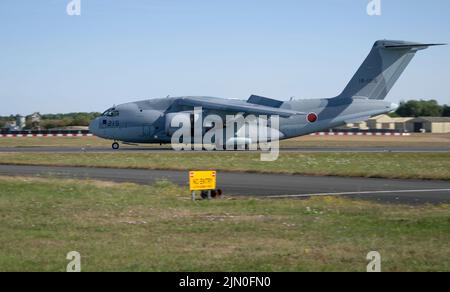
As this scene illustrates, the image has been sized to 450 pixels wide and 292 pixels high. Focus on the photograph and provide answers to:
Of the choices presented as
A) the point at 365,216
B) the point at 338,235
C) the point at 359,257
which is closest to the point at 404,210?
the point at 365,216

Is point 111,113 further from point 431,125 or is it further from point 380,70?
point 431,125

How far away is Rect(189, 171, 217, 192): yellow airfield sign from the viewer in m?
19.1

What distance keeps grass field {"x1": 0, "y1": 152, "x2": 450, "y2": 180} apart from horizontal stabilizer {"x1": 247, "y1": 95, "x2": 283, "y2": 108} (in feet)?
24.0

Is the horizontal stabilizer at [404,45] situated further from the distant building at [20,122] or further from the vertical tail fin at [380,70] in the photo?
the distant building at [20,122]

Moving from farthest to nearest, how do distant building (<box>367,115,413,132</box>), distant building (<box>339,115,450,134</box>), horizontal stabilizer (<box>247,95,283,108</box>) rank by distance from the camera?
1. distant building (<box>367,115,413,132</box>)
2. distant building (<box>339,115,450,134</box>)
3. horizontal stabilizer (<box>247,95,283,108</box>)

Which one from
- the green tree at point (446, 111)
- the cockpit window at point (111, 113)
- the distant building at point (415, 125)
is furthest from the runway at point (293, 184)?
the green tree at point (446, 111)

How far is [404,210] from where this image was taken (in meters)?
16.9

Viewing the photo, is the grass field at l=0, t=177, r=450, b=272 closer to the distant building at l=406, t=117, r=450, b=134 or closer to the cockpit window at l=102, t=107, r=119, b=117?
the cockpit window at l=102, t=107, r=119, b=117

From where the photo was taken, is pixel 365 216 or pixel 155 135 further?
pixel 155 135

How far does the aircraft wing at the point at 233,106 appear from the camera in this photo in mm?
44625

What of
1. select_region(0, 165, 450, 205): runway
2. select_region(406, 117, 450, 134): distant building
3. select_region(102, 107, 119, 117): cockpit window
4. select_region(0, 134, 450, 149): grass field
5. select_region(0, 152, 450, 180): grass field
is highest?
select_region(102, 107, 119, 117): cockpit window

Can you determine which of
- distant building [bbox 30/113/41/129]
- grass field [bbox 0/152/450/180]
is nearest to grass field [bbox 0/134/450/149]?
grass field [bbox 0/152/450/180]
